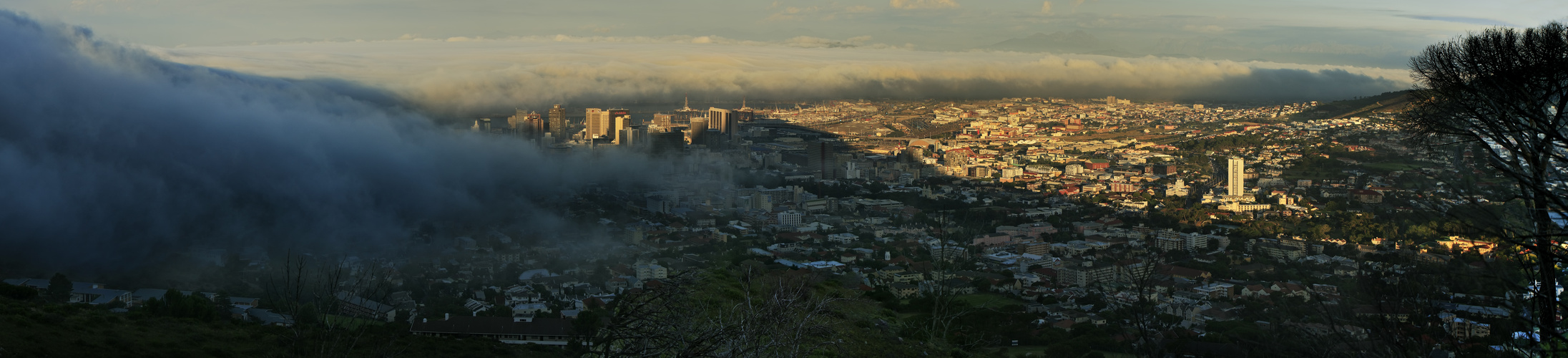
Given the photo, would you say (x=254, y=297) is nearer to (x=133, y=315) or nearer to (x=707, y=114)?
(x=133, y=315)

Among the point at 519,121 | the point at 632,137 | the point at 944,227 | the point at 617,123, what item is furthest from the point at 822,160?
the point at 944,227

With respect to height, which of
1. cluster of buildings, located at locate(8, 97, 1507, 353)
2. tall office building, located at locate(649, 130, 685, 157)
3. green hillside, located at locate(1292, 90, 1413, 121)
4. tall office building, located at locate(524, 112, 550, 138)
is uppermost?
green hillside, located at locate(1292, 90, 1413, 121)

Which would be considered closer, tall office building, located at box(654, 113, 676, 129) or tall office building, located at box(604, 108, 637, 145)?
tall office building, located at box(604, 108, 637, 145)

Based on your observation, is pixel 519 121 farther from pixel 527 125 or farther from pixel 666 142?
pixel 666 142

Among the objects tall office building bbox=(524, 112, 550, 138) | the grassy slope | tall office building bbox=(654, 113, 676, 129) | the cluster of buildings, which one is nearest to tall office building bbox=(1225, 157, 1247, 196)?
the cluster of buildings

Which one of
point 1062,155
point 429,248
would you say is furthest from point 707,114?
point 429,248

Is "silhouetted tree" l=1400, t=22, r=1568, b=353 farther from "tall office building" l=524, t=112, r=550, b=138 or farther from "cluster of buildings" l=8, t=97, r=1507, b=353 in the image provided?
"tall office building" l=524, t=112, r=550, b=138
